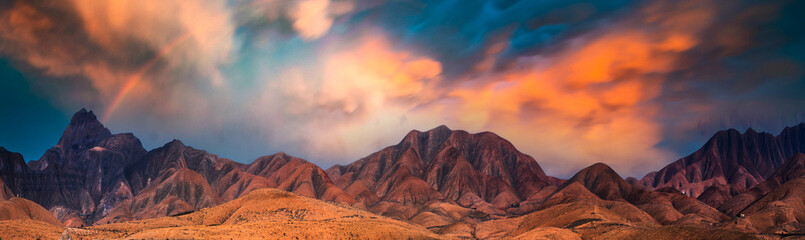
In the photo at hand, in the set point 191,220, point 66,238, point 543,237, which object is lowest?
point 543,237

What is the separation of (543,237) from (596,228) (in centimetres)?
2551

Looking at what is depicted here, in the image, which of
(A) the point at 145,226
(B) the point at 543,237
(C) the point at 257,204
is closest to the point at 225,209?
(C) the point at 257,204

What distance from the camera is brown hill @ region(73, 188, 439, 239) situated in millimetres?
122312

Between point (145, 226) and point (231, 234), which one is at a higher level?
point (145, 226)

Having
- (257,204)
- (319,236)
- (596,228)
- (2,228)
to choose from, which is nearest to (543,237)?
(596,228)

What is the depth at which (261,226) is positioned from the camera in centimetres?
13588

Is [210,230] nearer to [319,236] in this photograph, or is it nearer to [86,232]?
[319,236]

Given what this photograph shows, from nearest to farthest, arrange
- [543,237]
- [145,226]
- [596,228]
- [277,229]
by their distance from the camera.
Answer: [277,229]
[145,226]
[543,237]
[596,228]

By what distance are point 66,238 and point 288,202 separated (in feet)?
273

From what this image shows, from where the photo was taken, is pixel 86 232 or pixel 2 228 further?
pixel 86 232

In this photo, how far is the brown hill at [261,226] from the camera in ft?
401

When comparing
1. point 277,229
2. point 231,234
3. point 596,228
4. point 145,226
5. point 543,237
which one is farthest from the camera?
point 596,228

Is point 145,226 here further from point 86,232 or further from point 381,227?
point 381,227

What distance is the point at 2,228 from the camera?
130m
